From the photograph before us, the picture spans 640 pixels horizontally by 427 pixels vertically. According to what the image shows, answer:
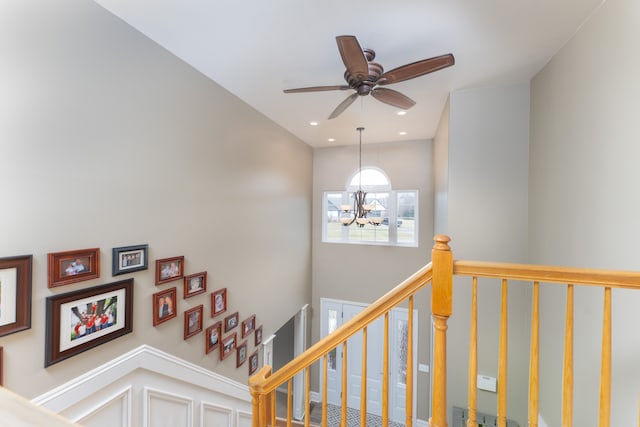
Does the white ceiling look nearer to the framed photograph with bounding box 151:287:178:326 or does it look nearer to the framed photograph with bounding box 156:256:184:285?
the framed photograph with bounding box 156:256:184:285

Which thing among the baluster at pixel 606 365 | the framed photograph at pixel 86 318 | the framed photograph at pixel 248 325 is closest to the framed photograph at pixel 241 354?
the framed photograph at pixel 248 325

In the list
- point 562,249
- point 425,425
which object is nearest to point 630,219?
point 562,249

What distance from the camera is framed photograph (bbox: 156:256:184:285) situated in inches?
82.5

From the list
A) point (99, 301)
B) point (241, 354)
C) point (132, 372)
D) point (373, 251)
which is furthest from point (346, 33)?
point (373, 251)

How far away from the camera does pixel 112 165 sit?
70.1 inches

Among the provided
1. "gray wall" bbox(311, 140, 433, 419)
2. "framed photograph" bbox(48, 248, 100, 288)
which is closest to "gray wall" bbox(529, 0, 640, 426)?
"gray wall" bbox(311, 140, 433, 419)

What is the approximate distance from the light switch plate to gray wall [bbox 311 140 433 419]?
6.12 ft

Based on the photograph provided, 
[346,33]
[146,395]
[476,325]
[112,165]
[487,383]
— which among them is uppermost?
[346,33]

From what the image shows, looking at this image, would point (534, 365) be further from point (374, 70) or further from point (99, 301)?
point (99, 301)

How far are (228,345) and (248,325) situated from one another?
0.39 meters

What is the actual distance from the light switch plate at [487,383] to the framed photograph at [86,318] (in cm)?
318

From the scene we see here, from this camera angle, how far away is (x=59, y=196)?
59.7 inches

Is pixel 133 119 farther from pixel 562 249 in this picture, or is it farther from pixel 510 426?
pixel 510 426

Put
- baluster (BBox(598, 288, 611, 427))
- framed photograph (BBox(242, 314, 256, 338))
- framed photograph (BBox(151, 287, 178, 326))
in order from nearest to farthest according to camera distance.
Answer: baluster (BBox(598, 288, 611, 427)) → framed photograph (BBox(151, 287, 178, 326)) → framed photograph (BBox(242, 314, 256, 338))
